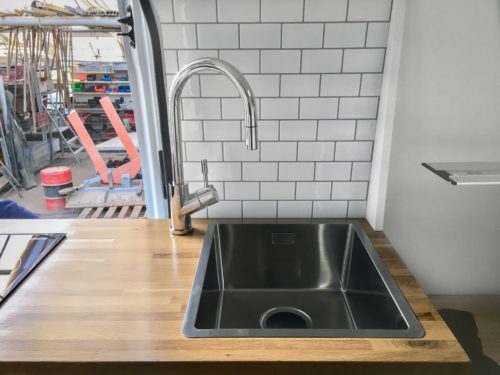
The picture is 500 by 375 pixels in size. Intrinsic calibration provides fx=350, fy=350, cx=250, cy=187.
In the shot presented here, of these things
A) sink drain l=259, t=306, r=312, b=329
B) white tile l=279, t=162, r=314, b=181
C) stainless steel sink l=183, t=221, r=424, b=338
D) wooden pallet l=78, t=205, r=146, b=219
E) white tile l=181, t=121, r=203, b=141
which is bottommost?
wooden pallet l=78, t=205, r=146, b=219

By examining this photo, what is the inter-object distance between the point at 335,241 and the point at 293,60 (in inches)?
20.2

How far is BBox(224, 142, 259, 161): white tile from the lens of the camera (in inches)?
39.7

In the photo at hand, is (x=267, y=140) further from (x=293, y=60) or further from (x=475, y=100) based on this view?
(x=475, y=100)

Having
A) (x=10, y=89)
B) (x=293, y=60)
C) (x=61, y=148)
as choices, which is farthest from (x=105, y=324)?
(x=61, y=148)

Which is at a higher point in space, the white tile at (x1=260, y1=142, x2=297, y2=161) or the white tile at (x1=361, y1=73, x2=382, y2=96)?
the white tile at (x1=361, y1=73, x2=382, y2=96)

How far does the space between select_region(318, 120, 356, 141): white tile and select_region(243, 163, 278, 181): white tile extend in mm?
162

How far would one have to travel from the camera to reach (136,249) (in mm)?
901

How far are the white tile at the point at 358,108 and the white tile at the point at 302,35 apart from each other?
17cm

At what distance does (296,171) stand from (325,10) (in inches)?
16.9

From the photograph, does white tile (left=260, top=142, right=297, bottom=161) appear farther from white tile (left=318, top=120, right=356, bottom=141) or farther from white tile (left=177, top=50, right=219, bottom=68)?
white tile (left=177, top=50, right=219, bottom=68)

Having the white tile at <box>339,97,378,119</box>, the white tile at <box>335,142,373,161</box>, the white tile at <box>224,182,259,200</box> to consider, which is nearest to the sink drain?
the white tile at <box>224,182,259,200</box>

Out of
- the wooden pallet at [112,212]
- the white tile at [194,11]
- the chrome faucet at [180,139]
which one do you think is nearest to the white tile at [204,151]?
the chrome faucet at [180,139]

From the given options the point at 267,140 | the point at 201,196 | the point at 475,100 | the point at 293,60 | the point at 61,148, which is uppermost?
the point at 293,60

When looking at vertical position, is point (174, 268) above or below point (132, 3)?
below
